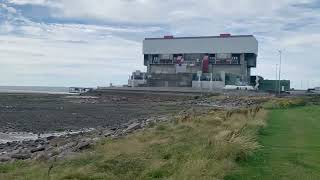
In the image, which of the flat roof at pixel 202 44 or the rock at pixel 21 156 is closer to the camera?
the rock at pixel 21 156

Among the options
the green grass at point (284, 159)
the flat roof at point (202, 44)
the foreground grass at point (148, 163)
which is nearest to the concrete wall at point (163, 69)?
the flat roof at point (202, 44)

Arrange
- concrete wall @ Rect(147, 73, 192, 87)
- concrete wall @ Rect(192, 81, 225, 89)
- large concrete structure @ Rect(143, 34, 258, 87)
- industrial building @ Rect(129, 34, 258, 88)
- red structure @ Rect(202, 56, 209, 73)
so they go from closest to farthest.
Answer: concrete wall @ Rect(192, 81, 225, 89)
concrete wall @ Rect(147, 73, 192, 87)
industrial building @ Rect(129, 34, 258, 88)
large concrete structure @ Rect(143, 34, 258, 87)
red structure @ Rect(202, 56, 209, 73)

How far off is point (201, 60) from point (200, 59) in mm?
1061

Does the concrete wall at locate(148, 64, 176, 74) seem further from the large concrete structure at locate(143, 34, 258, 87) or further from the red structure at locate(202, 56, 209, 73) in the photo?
the red structure at locate(202, 56, 209, 73)

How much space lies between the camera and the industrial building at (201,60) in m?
128

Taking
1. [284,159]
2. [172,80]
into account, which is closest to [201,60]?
[172,80]

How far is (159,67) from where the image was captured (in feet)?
470

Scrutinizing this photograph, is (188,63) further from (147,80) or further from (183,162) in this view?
(183,162)

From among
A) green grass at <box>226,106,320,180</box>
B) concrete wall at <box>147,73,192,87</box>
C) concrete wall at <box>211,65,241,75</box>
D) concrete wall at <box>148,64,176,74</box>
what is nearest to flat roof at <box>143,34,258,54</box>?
concrete wall at <box>148,64,176,74</box>

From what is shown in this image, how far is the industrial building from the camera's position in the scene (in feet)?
420

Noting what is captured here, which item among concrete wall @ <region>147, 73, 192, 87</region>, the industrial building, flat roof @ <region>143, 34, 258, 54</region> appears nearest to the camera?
concrete wall @ <region>147, 73, 192, 87</region>

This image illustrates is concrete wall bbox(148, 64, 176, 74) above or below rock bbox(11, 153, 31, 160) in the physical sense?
above

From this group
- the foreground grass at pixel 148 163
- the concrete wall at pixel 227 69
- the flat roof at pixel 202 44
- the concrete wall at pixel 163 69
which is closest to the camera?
the foreground grass at pixel 148 163

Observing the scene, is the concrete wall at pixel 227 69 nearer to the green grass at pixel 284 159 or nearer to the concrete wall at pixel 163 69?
the concrete wall at pixel 163 69
